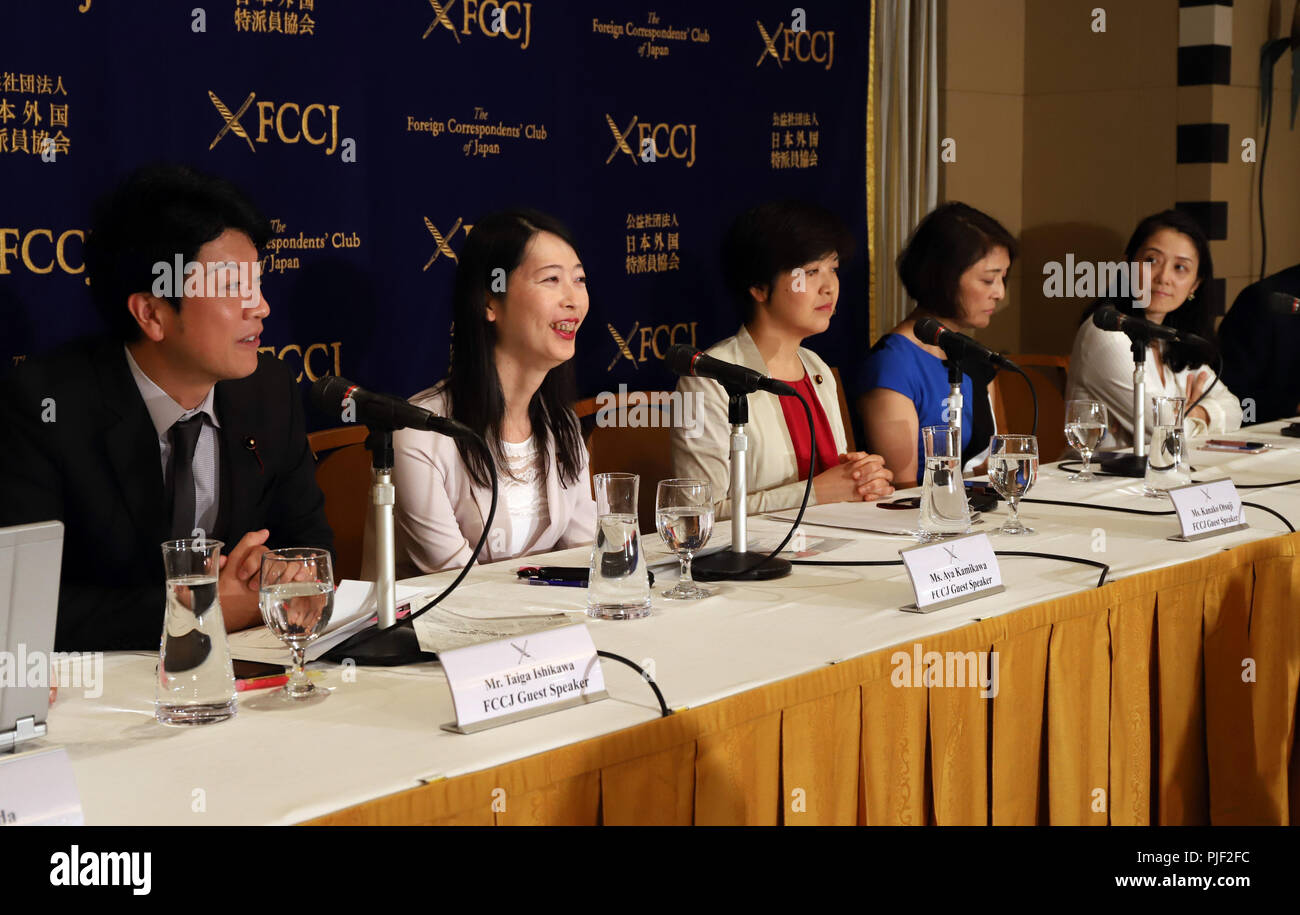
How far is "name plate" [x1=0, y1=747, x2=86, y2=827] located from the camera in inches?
42.8

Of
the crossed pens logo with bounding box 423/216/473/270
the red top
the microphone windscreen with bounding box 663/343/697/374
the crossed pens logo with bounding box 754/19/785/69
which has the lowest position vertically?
the red top

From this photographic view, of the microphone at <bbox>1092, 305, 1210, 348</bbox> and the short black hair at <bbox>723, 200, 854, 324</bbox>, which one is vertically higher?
the short black hair at <bbox>723, 200, 854, 324</bbox>

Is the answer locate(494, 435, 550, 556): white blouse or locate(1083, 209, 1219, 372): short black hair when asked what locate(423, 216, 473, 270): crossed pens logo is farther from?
locate(1083, 209, 1219, 372): short black hair

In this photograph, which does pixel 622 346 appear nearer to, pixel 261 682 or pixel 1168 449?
pixel 1168 449

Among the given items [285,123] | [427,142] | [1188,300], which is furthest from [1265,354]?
[285,123]

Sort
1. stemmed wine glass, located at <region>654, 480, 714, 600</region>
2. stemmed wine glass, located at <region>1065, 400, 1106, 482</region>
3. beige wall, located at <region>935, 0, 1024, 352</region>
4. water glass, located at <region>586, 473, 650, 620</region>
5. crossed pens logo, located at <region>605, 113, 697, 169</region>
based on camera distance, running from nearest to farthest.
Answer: water glass, located at <region>586, 473, 650, 620</region> < stemmed wine glass, located at <region>654, 480, 714, 600</region> < stemmed wine glass, located at <region>1065, 400, 1106, 482</region> < crossed pens logo, located at <region>605, 113, 697, 169</region> < beige wall, located at <region>935, 0, 1024, 352</region>

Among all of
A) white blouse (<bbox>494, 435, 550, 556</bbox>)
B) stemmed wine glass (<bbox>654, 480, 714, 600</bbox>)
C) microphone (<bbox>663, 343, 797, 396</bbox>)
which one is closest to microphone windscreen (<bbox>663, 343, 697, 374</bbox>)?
microphone (<bbox>663, 343, 797, 396</bbox>)

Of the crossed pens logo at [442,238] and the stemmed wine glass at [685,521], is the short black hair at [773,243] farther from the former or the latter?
the stemmed wine glass at [685,521]

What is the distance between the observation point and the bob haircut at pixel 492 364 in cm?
250

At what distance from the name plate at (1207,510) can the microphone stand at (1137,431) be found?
1.82 ft

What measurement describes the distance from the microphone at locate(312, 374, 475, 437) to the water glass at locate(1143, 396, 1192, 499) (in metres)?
1.54
